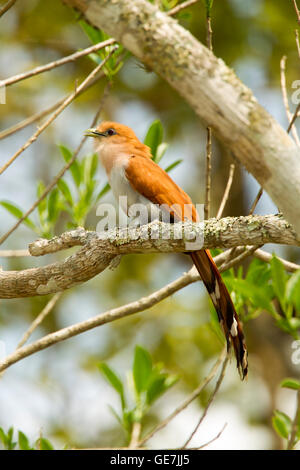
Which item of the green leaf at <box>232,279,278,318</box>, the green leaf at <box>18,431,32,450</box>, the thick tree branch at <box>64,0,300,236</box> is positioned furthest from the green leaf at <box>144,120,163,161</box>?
the thick tree branch at <box>64,0,300,236</box>

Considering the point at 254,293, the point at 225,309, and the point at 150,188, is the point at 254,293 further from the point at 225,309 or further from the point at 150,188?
the point at 150,188

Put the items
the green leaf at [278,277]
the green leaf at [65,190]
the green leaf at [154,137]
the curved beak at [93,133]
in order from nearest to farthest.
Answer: the green leaf at [278,277]
the green leaf at [65,190]
the green leaf at [154,137]
the curved beak at [93,133]

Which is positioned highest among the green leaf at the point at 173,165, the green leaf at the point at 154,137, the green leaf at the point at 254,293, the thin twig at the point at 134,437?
the green leaf at the point at 154,137

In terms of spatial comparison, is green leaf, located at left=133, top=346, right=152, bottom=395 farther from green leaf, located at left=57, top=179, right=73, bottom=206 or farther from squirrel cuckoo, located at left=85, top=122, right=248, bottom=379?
green leaf, located at left=57, top=179, right=73, bottom=206

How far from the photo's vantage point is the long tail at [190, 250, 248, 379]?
3029mm

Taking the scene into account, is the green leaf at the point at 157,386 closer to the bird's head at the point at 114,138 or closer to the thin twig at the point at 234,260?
the thin twig at the point at 234,260

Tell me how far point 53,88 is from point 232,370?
160 inches

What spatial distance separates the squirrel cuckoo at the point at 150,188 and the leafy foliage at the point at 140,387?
0.51 m

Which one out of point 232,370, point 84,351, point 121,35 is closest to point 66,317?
point 84,351

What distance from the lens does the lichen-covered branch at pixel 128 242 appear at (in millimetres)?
2059

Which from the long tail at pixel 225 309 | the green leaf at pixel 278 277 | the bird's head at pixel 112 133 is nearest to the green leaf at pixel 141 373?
the long tail at pixel 225 309

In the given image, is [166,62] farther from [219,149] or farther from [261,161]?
[219,149]

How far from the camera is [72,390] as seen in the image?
6715mm

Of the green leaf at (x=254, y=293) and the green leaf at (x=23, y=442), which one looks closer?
the green leaf at (x=254, y=293)
